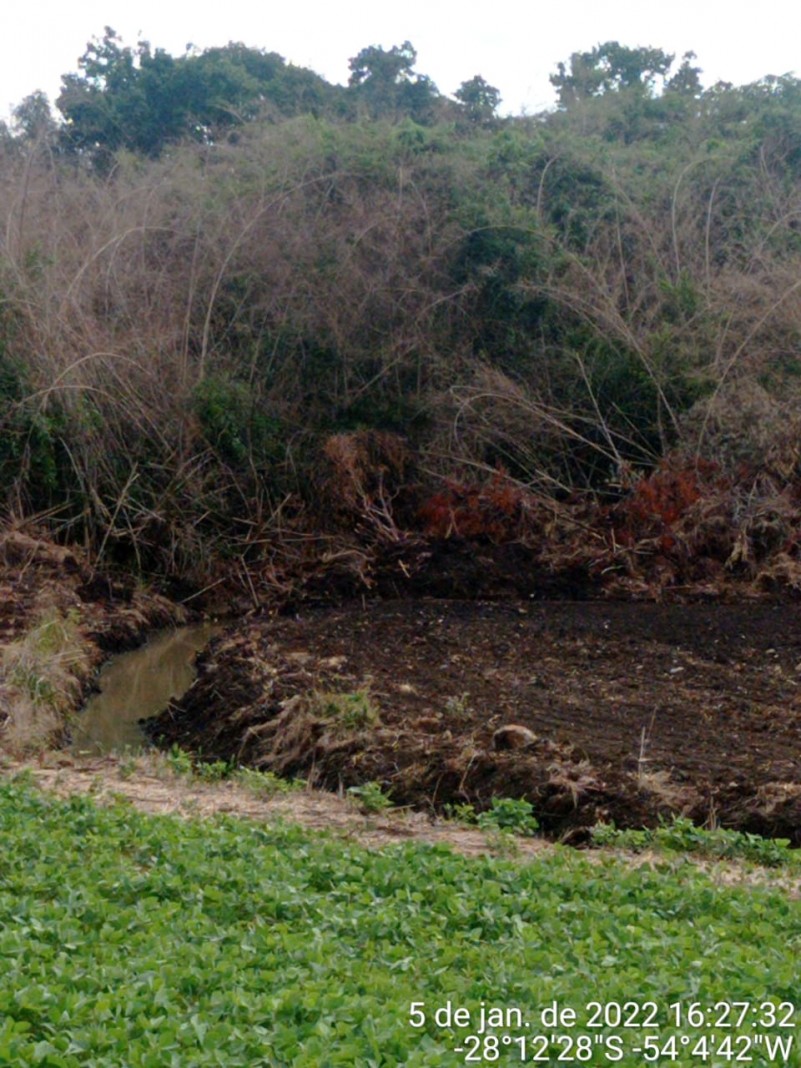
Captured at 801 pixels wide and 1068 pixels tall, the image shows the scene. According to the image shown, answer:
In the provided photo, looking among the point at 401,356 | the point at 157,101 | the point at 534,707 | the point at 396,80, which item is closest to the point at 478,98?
the point at 396,80

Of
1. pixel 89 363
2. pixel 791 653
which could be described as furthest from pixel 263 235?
pixel 791 653

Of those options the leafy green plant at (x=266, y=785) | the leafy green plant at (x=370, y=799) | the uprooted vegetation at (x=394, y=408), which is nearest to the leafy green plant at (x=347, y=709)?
the uprooted vegetation at (x=394, y=408)

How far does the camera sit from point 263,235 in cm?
1897

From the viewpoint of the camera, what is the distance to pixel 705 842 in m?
6.66

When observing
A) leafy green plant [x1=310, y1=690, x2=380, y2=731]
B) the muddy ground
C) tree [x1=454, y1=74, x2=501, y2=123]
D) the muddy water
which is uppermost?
tree [x1=454, y1=74, x2=501, y2=123]

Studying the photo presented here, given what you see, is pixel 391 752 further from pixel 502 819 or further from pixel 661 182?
pixel 661 182

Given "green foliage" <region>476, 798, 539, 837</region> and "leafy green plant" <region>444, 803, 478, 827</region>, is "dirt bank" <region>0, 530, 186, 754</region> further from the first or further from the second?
"green foliage" <region>476, 798, 539, 837</region>

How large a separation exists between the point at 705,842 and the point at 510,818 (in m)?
1.13

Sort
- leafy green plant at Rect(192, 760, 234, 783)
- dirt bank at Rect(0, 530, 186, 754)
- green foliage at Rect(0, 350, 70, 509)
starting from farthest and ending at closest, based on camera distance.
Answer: green foliage at Rect(0, 350, 70, 509), dirt bank at Rect(0, 530, 186, 754), leafy green plant at Rect(192, 760, 234, 783)

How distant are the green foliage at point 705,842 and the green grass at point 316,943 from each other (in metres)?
0.45

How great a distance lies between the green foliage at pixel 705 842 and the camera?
21.4 ft

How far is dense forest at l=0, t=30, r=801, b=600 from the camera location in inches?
625

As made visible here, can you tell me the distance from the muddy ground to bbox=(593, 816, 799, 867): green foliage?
0.39 m

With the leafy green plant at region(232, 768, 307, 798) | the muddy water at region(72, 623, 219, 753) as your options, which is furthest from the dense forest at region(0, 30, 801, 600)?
the leafy green plant at region(232, 768, 307, 798)
